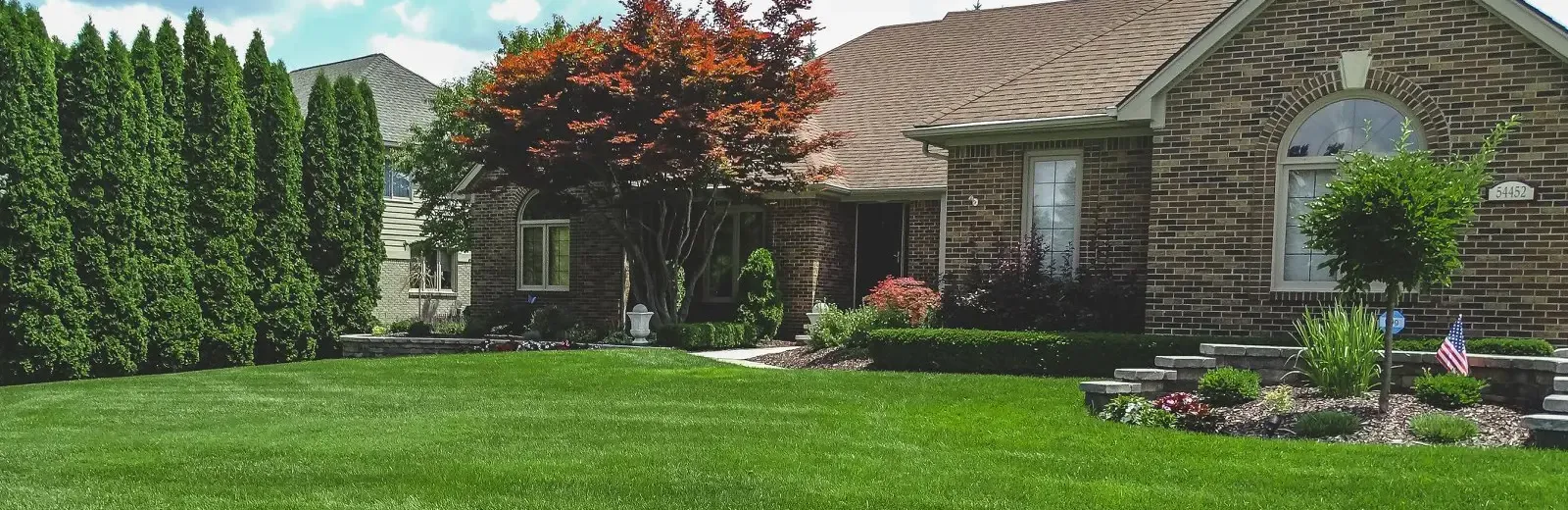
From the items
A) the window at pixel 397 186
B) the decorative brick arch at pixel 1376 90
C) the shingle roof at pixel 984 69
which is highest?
the shingle roof at pixel 984 69

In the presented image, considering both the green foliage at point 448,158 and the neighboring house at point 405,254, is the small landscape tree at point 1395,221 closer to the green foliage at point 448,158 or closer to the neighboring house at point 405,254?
the green foliage at point 448,158

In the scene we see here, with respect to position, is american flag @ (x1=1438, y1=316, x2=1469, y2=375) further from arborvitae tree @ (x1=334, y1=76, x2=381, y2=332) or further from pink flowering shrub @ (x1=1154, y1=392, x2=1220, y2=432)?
arborvitae tree @ (x1=334, y1=76, x2=381, y2=332)

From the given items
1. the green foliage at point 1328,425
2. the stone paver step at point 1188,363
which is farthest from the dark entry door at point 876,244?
the green foliage at point 1328,425

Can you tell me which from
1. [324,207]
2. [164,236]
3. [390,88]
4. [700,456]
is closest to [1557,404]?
[700,456]

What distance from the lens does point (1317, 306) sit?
1212cm

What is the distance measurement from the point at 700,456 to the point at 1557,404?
538cm

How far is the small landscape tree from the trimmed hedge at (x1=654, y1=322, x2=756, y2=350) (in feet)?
34.7

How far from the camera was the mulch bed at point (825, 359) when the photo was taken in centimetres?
1390

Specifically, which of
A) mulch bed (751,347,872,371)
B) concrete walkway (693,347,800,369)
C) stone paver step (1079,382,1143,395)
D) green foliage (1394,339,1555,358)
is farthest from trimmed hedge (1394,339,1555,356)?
concrete walkway (693,347,800,369)

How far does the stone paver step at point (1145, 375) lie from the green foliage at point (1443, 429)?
86.9 inches

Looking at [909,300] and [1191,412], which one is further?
[909,300]

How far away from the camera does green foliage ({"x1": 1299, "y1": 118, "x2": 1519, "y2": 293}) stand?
7.93 metres

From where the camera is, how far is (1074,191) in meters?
14.5

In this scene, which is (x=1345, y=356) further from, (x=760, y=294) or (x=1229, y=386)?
(x=760, y=294)
